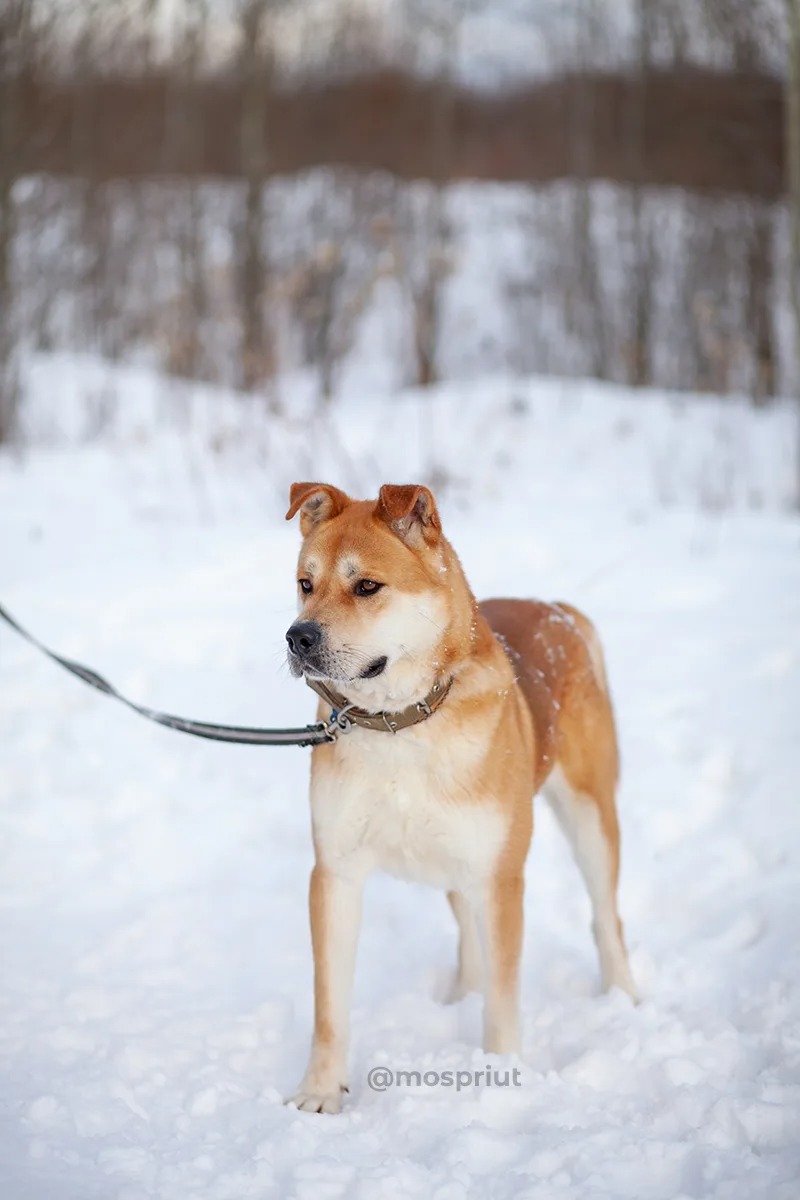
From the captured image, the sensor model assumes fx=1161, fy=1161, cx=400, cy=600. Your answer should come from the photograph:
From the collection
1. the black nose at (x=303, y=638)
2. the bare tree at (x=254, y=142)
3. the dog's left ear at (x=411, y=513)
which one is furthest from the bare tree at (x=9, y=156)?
the black nose at (x=303, y=638)

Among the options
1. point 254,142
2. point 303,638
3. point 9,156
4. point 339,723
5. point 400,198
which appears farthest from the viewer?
point 400,198

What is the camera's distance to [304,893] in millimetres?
4406

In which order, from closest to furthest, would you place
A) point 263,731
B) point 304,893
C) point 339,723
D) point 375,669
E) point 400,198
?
point 375,669, point 339,723, point 263,731, point 304,893, point 400,198

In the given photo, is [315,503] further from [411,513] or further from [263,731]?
[263,731]

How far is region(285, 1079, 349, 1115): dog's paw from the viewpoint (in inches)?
121

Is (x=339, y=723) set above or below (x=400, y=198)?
below

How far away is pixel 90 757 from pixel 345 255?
10.6 m

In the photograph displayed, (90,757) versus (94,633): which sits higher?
(94,633)

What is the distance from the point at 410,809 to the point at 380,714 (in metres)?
0.26

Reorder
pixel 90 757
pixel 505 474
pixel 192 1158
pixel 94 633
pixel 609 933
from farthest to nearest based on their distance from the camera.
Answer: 1. pixel 505 474
2. pixel 94 633
3. pixel 90 757
4. pixel 609 933
5. pixel 192 1158

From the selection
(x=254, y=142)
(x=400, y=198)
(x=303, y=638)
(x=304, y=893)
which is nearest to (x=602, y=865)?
(x=304, y=893)

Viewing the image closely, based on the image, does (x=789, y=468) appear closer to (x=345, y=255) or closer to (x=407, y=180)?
(x=345, y=255)

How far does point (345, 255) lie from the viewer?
1451 centimetres

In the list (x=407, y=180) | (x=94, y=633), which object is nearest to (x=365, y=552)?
(x=94, y=633)
